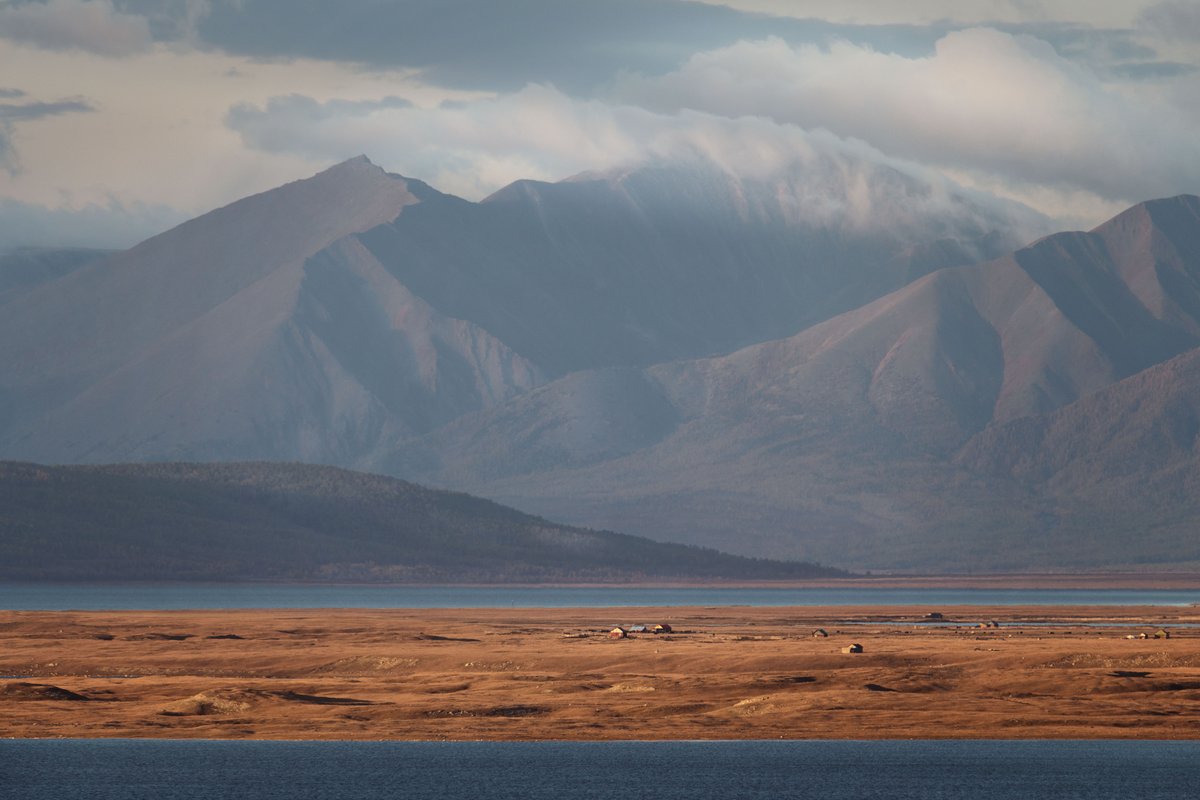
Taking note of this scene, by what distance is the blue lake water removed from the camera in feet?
315

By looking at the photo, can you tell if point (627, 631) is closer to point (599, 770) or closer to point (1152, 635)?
point (1152, 635)

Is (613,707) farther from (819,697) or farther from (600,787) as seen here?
(600,787)

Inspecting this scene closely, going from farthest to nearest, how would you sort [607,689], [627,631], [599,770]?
[627,631]
[607,689]
[599,770]

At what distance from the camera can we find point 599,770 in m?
103

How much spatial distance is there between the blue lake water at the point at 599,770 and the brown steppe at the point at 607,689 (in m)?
3.05

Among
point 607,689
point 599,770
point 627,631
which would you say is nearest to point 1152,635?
point 627,631

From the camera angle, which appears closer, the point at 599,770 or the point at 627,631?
the point at 599,770

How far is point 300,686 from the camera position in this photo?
132500 millimetres

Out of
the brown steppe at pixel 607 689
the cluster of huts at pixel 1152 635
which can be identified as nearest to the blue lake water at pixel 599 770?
the brown steppe at pixel 607 689

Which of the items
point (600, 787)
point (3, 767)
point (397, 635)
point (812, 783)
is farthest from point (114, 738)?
point (397, 635)

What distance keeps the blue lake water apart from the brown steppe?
305cm

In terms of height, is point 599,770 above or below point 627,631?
below

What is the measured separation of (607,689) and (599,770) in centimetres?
2688

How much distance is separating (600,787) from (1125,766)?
87.4ft
